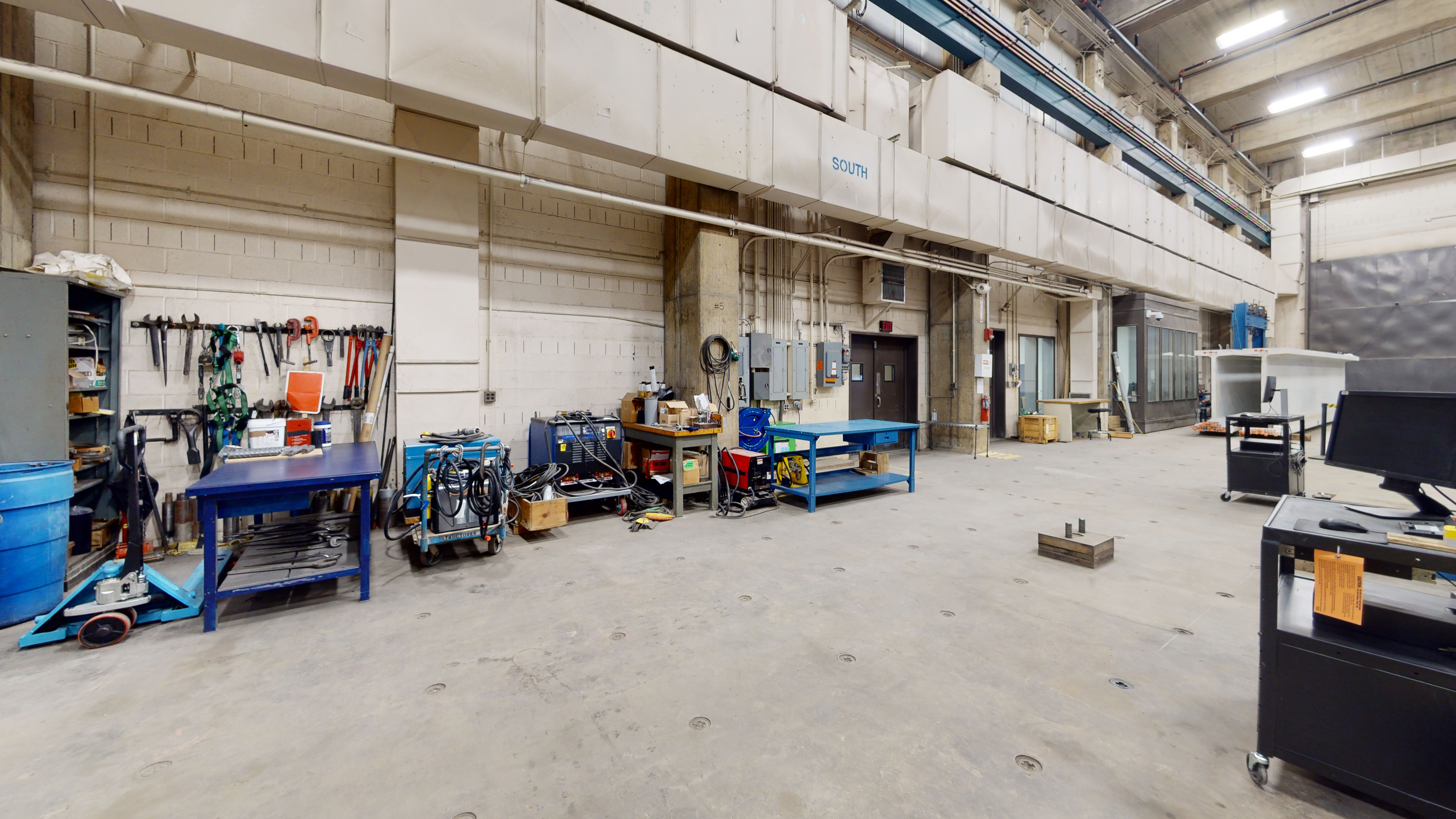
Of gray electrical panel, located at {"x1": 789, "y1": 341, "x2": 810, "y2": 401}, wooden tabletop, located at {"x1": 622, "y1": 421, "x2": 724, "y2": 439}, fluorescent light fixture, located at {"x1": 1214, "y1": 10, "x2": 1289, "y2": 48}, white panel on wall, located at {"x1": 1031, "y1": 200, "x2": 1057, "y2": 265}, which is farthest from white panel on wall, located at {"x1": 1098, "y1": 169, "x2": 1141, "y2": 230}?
wooden tabletop, located at {"x1": 622, "y1": 421, "x2": 724, "y2": 439}

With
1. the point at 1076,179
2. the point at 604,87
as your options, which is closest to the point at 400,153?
the point at 604,87

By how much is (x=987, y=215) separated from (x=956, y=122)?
133 cm

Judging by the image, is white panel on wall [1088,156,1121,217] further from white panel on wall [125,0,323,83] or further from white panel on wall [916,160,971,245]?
white panel on wall [125,0,323,83]

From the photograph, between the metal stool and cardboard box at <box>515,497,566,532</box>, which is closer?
cardboard box at <box>515,497,566,532</box>

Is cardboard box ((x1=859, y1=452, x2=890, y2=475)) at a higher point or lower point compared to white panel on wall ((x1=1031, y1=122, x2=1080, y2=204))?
lower

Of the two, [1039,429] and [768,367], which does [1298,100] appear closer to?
[1039,429]

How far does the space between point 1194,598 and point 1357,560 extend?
70.6 inches

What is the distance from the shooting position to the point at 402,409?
4.41 metres

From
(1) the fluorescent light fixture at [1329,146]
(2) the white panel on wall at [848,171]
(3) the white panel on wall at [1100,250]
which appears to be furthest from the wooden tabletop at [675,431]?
(1) the fluorescent light fixture at [1329,146]

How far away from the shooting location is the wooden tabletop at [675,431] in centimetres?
463

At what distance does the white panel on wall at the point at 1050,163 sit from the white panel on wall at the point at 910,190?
2838 mm

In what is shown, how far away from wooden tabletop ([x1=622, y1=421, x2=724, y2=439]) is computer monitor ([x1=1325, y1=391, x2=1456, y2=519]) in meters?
3.68

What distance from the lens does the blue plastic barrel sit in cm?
247

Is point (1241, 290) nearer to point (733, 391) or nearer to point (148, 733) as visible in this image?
point (733, 391)
